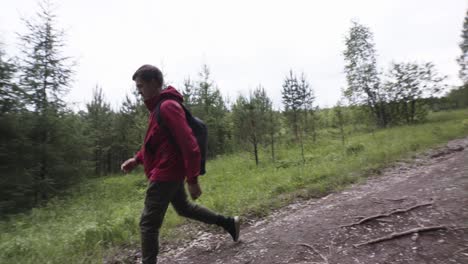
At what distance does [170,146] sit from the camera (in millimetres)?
2375

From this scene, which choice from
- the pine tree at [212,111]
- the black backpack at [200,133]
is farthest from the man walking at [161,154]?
the pine tree at [212,111]

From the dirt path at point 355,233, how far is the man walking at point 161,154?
2.74 feet

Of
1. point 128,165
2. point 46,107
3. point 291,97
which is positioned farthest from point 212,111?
point 128,165

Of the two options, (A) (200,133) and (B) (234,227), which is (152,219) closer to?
(A) (200,133)

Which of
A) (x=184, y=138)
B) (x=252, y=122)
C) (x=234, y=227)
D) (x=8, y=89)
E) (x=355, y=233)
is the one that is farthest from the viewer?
(x=252, y=122)

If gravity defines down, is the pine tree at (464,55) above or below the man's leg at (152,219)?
above

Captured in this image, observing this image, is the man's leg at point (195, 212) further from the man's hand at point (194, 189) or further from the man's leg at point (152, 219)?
the man's hand at point (194, 189)

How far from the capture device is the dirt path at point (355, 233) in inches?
89.1

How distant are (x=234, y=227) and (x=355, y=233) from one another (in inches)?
51.4

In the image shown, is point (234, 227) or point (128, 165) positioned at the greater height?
point (128, 165)

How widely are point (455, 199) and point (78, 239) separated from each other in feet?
15.9

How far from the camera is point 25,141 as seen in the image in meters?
9.72

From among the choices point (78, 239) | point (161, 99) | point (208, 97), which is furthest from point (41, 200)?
point (208, 97)

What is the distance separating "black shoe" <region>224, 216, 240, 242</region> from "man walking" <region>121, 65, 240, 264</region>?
832mm
